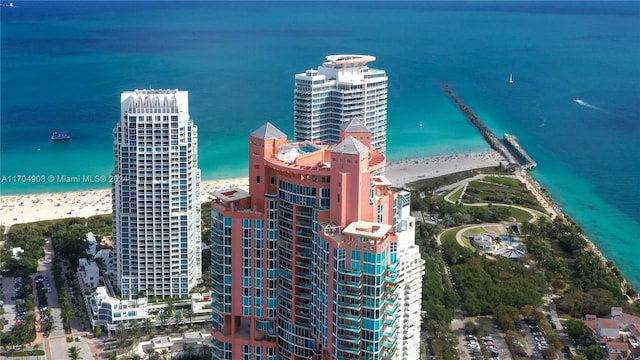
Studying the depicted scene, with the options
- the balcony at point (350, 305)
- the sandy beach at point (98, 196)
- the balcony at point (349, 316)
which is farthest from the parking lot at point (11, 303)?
the balcony at point (350, 305)

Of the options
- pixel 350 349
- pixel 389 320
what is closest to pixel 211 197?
pixel 389 320

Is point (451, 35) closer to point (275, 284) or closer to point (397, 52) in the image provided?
point (397, 52)

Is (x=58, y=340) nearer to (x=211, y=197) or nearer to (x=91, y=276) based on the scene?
(x=91, y=276)

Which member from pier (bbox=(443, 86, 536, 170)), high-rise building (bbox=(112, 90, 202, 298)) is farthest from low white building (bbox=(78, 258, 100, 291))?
pier (bbox=(443, 86, 536, 170))

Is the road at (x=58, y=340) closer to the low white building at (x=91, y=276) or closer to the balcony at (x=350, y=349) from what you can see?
the low white building at (x=91, y=276)

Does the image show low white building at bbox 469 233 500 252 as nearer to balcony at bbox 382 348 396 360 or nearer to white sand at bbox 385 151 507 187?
white sand at bbox 385 151 507 187

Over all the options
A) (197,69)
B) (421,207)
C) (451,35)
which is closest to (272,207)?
(421,207)

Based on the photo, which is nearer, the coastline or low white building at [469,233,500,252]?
low white building at [469,233,500,252]
